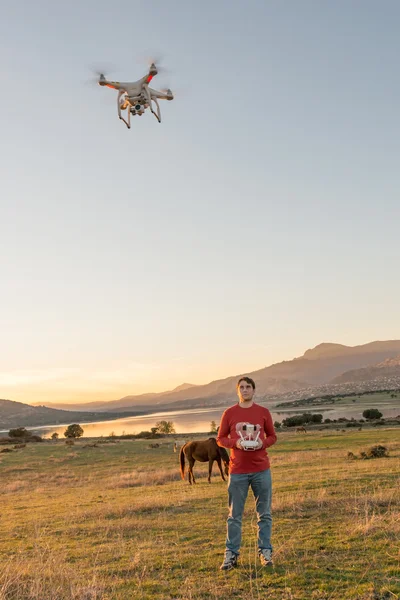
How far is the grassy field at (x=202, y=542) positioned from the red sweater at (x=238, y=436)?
4.85ft

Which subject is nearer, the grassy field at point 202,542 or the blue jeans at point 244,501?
the grassy field at point 202,542

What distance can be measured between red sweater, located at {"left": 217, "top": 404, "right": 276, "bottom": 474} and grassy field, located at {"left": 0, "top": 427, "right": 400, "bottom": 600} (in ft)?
4.85

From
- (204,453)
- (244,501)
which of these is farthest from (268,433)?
(204,453)

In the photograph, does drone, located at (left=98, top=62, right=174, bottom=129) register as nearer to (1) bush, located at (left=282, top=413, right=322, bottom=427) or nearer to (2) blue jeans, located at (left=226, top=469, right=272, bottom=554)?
(2) blue jeans, located at (left=226, top=469, right=272, bottom=554)

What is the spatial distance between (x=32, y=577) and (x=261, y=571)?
4063 mm

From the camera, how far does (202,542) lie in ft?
33.8

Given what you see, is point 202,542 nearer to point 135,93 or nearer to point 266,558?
point 266,558

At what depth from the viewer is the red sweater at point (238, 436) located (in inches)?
305

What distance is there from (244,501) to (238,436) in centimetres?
104

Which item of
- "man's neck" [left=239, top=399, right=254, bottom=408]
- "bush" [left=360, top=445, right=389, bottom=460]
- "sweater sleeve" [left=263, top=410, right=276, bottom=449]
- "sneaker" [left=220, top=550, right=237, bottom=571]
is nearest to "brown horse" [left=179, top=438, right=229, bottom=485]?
"bush" [left=360, top=445, right=389, bottom=460]

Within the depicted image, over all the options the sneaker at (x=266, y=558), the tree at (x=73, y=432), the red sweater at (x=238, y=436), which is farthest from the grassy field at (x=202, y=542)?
Result: the tree at (x=73, y=432)

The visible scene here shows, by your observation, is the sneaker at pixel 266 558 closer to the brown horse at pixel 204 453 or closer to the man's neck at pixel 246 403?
the man's neck at pixel 246 403

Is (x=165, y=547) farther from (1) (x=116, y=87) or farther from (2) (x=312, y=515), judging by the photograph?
(1) (x=116, y=87)

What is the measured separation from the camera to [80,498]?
69.2 ft
